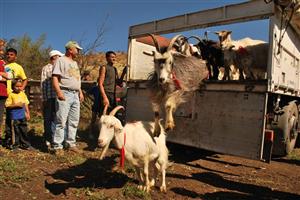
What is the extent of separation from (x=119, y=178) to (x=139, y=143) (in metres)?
1.09

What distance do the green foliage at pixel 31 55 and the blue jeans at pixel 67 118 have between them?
1023 cm

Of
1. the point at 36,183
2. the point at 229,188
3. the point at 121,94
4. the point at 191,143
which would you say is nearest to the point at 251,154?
the point at 229,188

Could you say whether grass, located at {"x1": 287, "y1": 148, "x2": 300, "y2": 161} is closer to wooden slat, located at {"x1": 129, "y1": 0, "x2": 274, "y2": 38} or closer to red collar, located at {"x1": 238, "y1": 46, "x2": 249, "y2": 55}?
red collar, located at {"x1": 238, "y1": 46, "x2": 249, "y2": 55}

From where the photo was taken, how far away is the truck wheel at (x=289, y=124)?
22.6ft

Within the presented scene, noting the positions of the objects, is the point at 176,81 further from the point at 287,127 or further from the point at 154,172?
the point at 287,127

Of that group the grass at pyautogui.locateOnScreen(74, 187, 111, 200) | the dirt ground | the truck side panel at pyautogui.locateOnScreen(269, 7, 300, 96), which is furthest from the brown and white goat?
the truck side panel at pyautogui.locateOnScreen(269, 7, 300, 96)

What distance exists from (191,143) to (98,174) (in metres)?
2.07

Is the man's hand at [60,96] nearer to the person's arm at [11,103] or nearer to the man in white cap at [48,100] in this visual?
the man in white cap at [48,100]

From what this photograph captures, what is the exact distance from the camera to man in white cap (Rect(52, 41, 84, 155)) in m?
6.98

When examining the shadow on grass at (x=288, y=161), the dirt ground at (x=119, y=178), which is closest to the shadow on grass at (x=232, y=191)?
the dirt ground at (x=119, y=178)

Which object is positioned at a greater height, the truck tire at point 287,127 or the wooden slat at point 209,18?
the wooden slat at point 209,18

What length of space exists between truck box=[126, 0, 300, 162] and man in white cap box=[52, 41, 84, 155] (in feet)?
5.66

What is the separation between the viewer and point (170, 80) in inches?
239

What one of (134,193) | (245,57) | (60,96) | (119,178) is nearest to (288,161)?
(245,57)
